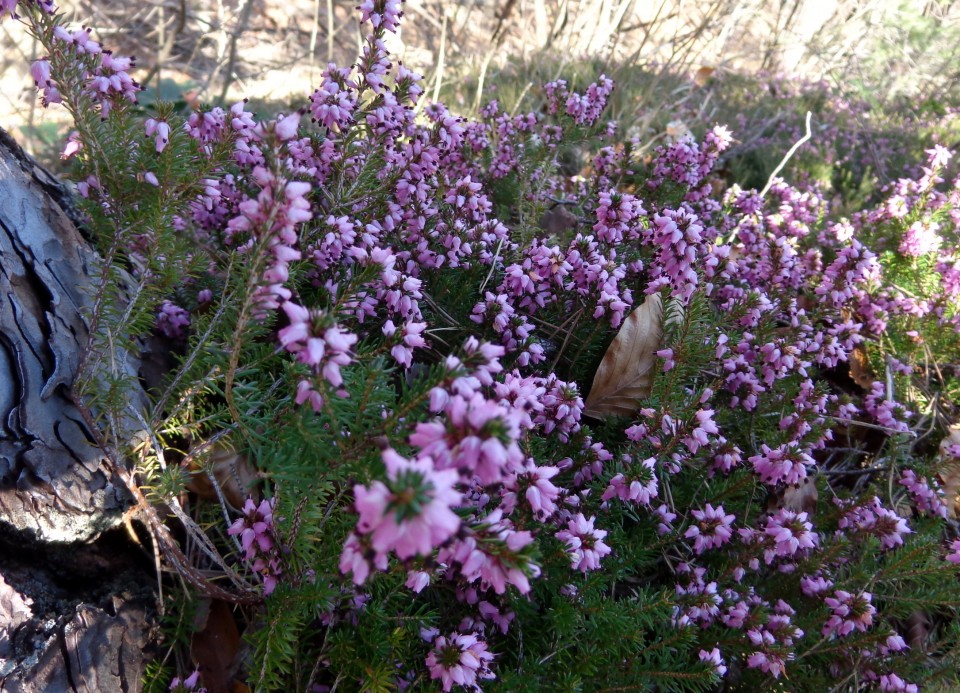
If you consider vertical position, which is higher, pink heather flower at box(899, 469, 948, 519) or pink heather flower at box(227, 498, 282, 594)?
pink heather flower at box(227, 498, 282, 594)

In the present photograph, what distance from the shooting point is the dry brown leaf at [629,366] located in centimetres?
263

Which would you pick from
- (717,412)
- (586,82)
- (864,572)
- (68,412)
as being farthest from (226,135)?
(586,82)

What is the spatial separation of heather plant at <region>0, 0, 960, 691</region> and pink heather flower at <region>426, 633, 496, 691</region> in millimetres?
11

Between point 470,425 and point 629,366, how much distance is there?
1754 millimetres

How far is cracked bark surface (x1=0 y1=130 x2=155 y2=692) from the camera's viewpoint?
5.49 ft

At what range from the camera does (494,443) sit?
99cm

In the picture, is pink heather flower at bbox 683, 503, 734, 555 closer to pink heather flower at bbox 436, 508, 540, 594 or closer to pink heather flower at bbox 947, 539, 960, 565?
pink heather flower at bbox 947, 539, 960, 565

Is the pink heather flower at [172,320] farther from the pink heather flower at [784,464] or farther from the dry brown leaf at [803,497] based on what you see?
the dry brown leaf at [803,497]

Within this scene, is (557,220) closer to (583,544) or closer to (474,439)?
(583,544)

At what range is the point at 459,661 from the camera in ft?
5.27

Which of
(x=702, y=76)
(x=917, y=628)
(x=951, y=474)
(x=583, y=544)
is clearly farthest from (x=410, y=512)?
(x=702, y=76)

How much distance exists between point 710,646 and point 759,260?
6.92 ft

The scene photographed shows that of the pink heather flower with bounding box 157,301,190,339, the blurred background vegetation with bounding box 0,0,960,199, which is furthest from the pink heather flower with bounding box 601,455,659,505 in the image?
the blurred background vegetation with bounding box 0,0,960,199

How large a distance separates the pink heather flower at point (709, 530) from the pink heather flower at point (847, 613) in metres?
0.39
